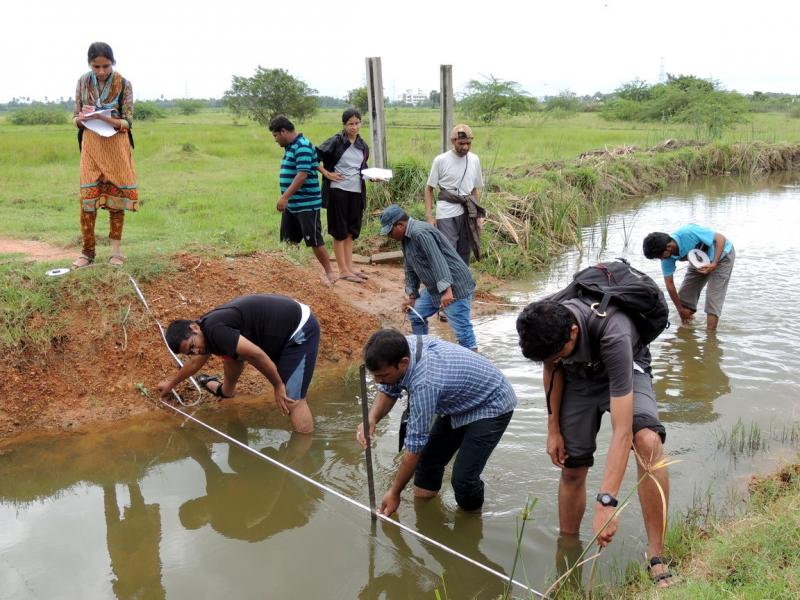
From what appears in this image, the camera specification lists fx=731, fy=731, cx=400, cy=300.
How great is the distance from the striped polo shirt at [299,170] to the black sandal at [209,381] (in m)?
2.09

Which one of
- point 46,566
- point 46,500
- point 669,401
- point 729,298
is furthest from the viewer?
point 729,298

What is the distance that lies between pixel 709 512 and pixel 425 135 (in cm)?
1673

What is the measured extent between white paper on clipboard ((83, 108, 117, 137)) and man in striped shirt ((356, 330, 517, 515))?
11.4 feet

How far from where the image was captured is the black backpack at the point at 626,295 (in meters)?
3.12

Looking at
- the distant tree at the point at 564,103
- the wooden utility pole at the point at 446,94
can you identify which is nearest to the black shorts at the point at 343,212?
the wooden utility pole at the point at 446,94

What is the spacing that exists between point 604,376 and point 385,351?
1.00 metres

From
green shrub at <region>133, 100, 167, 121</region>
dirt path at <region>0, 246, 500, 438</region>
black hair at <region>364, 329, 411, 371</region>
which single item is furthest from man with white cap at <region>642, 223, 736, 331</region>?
green shrub at <region>133, 100, 167, 121</region>

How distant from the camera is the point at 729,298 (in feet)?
26.4

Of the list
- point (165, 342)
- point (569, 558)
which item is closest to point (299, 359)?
point (165, 342)

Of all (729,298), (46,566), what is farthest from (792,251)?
(46,566)

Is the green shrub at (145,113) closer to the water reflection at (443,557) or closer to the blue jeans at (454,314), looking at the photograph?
the blue jeans at (454,314)

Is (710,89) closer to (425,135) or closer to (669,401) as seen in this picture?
(425,135)

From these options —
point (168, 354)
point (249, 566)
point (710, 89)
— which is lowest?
point (249, 566)

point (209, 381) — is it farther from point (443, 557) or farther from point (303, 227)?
point (443, 557)
